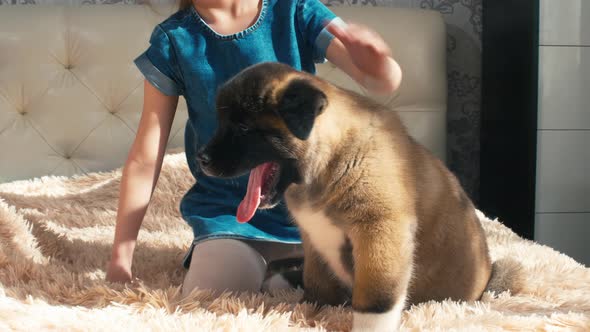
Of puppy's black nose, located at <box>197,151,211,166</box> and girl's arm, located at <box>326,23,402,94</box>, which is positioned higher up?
girl's arm, located at <box>326,23,402,94</box>

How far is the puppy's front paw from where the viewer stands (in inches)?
37.2

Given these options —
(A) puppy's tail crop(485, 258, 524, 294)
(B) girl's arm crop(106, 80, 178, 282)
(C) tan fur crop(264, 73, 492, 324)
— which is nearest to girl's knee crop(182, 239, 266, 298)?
(B) girl's arm crop(106, 80, 178, 282)

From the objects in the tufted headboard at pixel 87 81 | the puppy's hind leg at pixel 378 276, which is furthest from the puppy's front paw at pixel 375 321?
the tufted headboard at pixel 87 81

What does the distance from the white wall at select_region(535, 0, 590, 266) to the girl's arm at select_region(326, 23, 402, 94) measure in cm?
108

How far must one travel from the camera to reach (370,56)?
1204 mm

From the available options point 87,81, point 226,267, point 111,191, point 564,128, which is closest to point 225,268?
point 226,267

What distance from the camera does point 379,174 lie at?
97 centimetres

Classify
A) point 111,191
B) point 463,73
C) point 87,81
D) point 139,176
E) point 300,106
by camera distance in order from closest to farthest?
1. point 300,106
2. point 139,176
3. point 111,191
4. point 87,81
5. point 463,73

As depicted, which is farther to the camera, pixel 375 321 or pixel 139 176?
pixel 139 176

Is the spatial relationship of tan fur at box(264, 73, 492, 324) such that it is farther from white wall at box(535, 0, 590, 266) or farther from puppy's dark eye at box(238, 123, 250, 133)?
white wall at box(535, 0, 590, 266)

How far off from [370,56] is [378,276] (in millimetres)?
443

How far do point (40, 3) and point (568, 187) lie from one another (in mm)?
1981

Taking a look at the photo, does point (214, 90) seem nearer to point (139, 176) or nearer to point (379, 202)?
point (139, 176)

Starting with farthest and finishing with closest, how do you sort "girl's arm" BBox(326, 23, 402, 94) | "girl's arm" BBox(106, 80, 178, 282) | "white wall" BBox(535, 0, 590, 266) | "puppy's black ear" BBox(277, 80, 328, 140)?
"white wall" BBox(535, 0, 590, 266), "girl's arm" BBox(106, 80, 178, 282), "girl's arm" BBox(326, 23, 402, 94), "puppy's black ear" BBox(277, 80, 328, 140)
